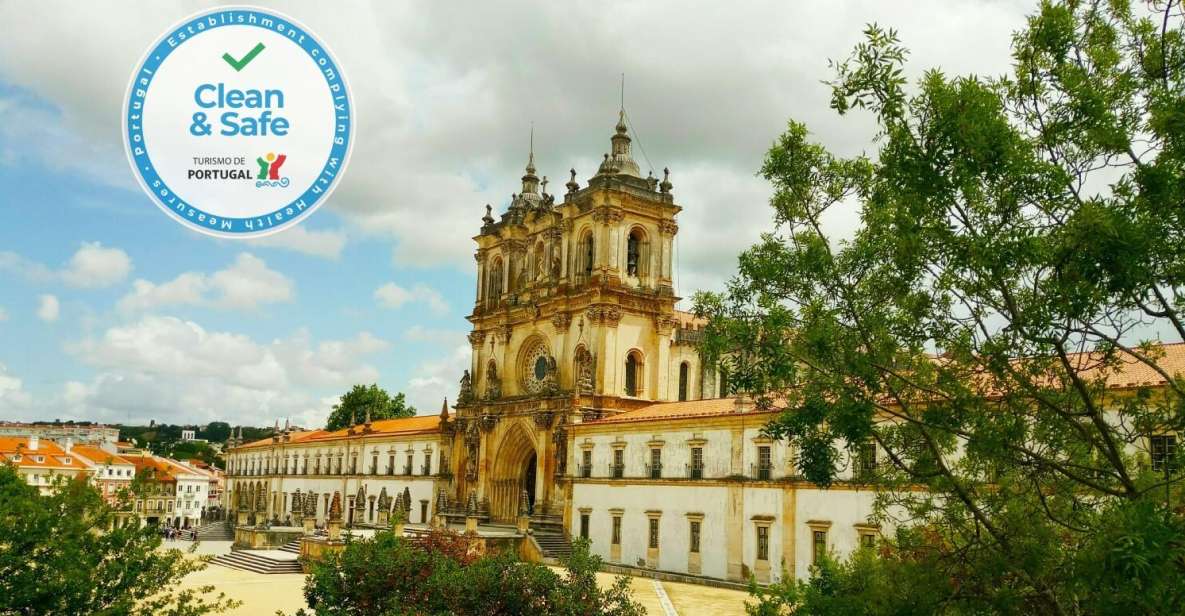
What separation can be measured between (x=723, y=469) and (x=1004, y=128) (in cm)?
2856

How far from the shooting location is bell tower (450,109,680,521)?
1826 inches

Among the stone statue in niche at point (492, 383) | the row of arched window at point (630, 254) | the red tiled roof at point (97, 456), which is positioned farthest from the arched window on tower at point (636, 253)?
the red tiled roof at point (97, 456)

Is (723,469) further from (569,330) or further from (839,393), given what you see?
(839,393)

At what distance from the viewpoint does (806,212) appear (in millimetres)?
11875

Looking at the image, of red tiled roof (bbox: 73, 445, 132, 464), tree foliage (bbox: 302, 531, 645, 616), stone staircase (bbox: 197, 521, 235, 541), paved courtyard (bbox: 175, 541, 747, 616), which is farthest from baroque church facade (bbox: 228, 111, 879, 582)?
red tiled roof (bbox: 73, 445, 132, 464)

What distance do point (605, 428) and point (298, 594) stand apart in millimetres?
14898

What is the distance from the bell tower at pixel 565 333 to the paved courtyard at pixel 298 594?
10.1 meters

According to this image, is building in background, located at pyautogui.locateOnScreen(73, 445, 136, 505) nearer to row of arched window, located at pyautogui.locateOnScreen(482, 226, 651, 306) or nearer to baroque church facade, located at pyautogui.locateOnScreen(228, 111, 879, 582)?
baroque church facade, located at pyautogui.locateOnScreen(228, 111, 879, 582)

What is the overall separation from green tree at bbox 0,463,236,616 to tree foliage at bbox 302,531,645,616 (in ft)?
6.71

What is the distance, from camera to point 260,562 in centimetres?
4244

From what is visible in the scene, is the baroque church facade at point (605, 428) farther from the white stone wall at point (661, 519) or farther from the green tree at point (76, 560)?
the green tree at point (76, 560)

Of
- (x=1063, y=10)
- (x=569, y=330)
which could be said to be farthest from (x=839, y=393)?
(x=569, y=330)

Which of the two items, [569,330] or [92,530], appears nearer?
[92,530]

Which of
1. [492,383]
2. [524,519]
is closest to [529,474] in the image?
[492,383]
